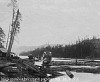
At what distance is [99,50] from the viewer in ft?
529

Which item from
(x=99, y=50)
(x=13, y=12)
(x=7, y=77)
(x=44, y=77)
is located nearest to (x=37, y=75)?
(x=44, y=77)

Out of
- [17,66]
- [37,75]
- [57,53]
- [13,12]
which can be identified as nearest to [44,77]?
[37,75]

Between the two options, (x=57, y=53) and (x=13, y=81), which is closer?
(x=13, y=81)

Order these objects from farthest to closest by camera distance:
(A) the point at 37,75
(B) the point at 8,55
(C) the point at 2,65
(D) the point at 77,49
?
(D) the point at 77,49
(B) the point at 8,55
(A) the point at 37,75
(C) the point at 2,65

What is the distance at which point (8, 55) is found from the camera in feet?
107

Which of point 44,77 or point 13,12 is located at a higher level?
point 13,12

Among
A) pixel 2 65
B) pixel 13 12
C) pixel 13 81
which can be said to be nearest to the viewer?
pixel 13 81

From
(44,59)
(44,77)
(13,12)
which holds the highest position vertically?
(13,12)

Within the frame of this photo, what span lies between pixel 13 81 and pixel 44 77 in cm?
447

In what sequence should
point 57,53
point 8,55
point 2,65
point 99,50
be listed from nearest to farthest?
point 2,65 < point 8,55 < point 99,50 < point 57,53

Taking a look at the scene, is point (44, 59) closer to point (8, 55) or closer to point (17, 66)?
point (17, 66)

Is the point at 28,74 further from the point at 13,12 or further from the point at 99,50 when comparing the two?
the point at 99,50

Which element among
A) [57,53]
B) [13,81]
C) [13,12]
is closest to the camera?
[13,81]

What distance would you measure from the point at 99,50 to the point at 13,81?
140m
